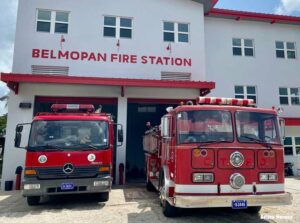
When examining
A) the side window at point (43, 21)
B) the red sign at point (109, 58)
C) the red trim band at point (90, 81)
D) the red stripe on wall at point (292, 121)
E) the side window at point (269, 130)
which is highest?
the side window at point (43, 21)

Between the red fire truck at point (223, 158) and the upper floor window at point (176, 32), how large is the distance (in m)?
9.33

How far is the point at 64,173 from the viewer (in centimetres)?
732

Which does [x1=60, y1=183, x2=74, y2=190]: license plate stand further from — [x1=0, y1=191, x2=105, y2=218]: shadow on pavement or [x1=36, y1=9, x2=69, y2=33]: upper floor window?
[x1=36, y1=9, x2=69, y2=33]: upper floor window

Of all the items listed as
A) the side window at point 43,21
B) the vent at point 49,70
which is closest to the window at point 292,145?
the vent at point 49,70

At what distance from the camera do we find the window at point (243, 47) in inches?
673

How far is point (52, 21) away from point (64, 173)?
951 centimetres

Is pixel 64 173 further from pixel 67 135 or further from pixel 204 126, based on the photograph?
pixel 204 126

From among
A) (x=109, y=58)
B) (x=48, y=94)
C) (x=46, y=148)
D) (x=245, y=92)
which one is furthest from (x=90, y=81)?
(x=245, y=92)

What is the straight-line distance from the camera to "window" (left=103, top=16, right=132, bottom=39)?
14.1 metres

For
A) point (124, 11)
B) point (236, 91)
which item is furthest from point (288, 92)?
point (124, 11)

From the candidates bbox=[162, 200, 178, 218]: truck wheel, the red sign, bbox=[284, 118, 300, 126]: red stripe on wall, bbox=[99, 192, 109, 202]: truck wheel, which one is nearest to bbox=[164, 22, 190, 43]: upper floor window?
the red sign

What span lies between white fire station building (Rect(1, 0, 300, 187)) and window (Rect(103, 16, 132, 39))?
6 centimetres

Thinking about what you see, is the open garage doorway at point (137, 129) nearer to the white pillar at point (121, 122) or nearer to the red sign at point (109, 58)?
the red sign at point (109, 58)

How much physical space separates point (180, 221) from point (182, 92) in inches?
323
